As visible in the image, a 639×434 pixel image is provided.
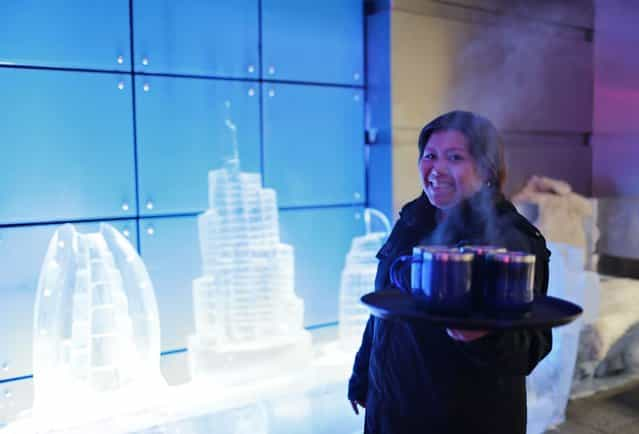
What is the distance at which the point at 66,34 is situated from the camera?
2.67 meters

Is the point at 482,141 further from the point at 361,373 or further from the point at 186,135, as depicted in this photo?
the point at 186,135

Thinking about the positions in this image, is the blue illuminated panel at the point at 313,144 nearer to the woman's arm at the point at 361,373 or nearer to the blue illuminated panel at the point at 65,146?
the blue illuminated panel at the point at 65,146

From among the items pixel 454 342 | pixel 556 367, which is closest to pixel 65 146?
pixel 454 342

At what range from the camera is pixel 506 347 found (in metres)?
1.28

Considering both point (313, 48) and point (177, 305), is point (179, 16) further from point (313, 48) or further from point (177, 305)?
point (177, 305)

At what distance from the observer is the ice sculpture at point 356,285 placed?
314 centimetres

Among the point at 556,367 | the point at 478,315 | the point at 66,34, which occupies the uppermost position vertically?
the point at 66,34

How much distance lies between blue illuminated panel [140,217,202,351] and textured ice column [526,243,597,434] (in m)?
1.79

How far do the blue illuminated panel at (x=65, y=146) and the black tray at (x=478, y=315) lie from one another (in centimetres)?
184

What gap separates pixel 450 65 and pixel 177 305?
2109 mm

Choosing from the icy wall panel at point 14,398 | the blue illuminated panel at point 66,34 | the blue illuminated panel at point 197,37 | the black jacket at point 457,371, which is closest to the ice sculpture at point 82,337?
the icy wall panel at point 14,398

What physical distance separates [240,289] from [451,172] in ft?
5.17

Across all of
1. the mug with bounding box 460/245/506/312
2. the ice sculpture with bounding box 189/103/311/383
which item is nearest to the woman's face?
the mug with bounding box 460/245/506/312

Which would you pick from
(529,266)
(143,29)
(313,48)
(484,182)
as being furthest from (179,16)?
(529,266)
